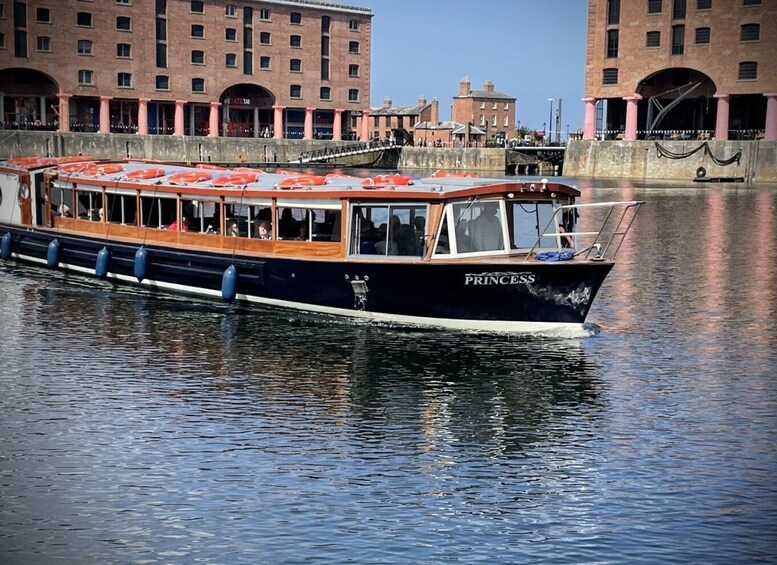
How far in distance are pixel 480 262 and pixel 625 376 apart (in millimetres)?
4396

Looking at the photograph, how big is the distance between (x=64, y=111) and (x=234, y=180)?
252ft

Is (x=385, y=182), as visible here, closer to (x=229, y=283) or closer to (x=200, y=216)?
(x=229, y=283)

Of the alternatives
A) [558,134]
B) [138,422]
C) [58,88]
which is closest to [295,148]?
[58,88]

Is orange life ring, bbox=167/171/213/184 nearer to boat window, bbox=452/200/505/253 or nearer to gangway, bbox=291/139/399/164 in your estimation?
boat window, bbox=452/200/505/253

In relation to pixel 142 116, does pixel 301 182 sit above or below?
below

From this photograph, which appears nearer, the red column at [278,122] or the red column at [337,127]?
the red column at [278,122]

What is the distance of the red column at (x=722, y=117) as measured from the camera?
10238 centimetres

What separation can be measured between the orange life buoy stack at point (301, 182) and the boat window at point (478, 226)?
4662mm

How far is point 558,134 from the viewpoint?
143 m

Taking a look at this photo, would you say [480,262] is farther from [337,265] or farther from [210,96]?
[210,96]

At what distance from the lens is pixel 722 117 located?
103m

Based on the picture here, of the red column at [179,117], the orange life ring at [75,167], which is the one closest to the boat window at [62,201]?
the orange life ring at [75,167]

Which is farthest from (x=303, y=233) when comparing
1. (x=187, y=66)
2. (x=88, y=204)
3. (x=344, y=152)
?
(x=344, y=152)

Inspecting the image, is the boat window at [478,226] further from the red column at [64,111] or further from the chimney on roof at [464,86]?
the chimney on roof at [464,86]
